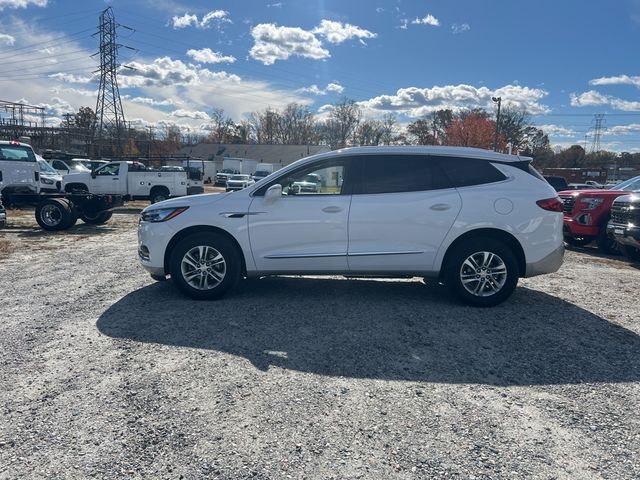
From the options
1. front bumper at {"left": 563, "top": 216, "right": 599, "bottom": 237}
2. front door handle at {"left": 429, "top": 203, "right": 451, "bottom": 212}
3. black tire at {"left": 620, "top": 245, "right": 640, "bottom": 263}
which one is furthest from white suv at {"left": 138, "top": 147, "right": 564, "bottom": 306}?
front bumper at {"left": 563, "top": 216, "right": 599, "bottom": 237}

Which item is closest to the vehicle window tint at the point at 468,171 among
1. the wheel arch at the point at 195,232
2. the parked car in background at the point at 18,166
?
the wheel arch at the point at 195,232

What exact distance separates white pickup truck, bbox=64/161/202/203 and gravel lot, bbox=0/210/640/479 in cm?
1340

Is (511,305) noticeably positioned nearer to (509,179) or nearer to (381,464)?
(509,179)

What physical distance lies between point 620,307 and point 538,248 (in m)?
1.40

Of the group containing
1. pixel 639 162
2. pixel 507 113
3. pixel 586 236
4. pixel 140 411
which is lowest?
pixel 140 411

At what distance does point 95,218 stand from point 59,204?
1.71m

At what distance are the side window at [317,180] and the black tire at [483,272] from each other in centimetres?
155

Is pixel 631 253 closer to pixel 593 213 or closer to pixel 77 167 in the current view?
pixel 593 213

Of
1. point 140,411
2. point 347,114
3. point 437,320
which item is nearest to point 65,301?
point 140,411

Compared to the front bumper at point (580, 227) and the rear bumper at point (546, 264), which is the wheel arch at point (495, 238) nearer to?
the rear bumper at point (546, 264)

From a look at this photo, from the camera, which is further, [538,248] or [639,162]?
[639,162]

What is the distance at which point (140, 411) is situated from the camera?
3010 mm

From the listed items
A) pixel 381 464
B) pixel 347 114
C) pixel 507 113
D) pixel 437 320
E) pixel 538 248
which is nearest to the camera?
pixel 381 464

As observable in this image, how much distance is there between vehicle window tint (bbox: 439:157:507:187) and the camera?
536 cm
